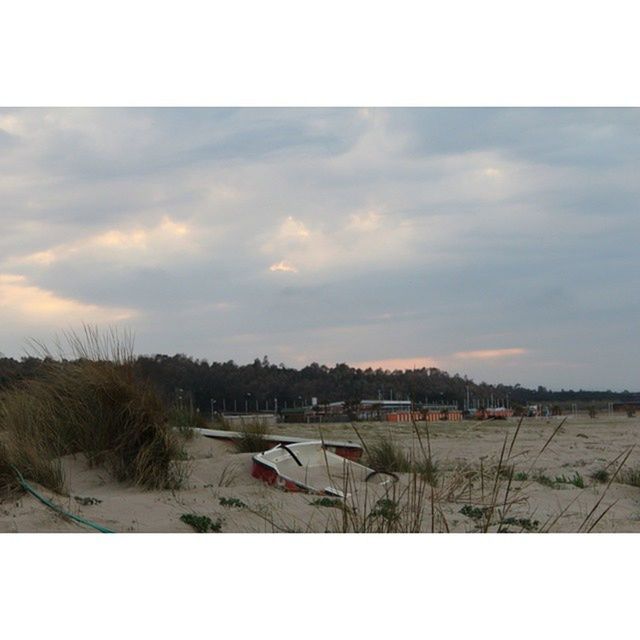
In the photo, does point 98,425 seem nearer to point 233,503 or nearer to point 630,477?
point 233,503

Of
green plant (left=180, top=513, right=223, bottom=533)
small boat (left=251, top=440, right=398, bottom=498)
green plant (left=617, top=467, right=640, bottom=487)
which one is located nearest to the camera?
green plant (left=180, top=513, right=223, bottom=533)

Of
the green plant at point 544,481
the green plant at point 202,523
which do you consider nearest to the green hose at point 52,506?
the green plant at point 202,523

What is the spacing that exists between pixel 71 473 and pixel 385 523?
13.0 ft

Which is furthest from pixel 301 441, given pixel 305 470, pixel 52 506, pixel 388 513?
pixel 388 513

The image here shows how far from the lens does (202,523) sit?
5938mm

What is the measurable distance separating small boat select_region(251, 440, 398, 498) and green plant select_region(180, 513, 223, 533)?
1392mm

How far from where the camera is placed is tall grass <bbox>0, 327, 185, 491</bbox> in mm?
7445

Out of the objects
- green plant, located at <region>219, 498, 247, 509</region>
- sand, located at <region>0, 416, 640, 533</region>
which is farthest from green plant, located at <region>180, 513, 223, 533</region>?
green plant, located at <region>219, 498, 247, 509</region>

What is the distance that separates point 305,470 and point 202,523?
9.28ft

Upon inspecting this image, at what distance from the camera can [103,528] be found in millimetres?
5691

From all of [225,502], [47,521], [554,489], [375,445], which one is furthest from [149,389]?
[554,489]

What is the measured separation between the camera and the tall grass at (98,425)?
24.4ft

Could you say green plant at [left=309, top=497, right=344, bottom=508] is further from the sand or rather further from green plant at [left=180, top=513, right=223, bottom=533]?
green plant at [left=180, top=513, right=223, bottom=533]

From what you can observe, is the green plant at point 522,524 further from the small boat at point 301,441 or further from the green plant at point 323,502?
the small boat at point 301,441
